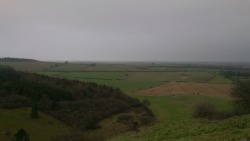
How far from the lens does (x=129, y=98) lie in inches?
4043

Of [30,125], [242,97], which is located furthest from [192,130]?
[30,125]

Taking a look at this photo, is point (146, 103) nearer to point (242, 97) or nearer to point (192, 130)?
point (242, 97)

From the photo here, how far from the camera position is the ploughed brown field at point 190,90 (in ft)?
351

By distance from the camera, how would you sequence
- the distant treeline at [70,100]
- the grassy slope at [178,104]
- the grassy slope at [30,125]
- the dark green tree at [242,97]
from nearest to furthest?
the dark green tree at [242,97] < the grassy slope at [30,125] < the distant treeline at [70,100] < the grassy slope at [178,104]

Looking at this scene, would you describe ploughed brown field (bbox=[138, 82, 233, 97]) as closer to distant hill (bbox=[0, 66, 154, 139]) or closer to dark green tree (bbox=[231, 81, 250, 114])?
distant hill (bbox=[0, 66, 154, 139])

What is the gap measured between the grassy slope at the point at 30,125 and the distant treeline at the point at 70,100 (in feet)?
11.1

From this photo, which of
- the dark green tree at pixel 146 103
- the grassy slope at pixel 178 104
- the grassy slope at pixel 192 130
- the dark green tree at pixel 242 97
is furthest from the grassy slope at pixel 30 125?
the grassy slope at pixel 192 130

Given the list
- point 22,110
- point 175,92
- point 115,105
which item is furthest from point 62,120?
point 175,92

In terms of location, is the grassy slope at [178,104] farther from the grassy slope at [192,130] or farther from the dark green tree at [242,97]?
the grassy slope at [192,130]

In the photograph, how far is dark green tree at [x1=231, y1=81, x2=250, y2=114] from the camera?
1914 inches

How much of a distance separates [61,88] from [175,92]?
3980cm

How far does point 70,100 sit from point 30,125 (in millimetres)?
29141

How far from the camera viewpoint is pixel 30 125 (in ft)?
228

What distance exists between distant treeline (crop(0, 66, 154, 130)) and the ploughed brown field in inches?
557
